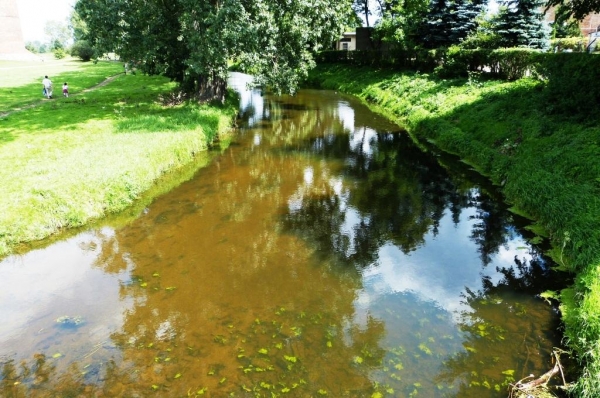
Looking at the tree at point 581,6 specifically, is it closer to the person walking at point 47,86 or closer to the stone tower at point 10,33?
the person walking at point 47,86

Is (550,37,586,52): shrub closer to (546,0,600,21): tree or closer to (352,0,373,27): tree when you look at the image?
(546,0,600,21): tree

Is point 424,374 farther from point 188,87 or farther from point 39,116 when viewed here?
point 188,87

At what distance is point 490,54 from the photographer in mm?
25031

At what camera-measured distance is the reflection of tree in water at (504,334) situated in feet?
22.3

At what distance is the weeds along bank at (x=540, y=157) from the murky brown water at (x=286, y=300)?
2.20 feet

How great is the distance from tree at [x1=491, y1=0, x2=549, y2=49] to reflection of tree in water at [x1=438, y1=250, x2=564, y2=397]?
24070 mm


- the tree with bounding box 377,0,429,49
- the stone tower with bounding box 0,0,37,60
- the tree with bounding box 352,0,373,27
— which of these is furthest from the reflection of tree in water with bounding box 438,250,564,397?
the stone tower with bounding box 0,0,37,60

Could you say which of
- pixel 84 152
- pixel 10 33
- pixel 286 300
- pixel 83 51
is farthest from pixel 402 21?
pixel 10 33

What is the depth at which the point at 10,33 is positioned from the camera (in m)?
64.2

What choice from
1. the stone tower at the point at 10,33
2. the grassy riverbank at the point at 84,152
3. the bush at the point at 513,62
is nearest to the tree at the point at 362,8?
the bush at the point at 513,62

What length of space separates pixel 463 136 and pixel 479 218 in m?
7.57

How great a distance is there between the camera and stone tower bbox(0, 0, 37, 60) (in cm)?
6269

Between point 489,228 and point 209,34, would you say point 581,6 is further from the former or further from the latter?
point 209,34

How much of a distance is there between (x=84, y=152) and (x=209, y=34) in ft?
28.1
